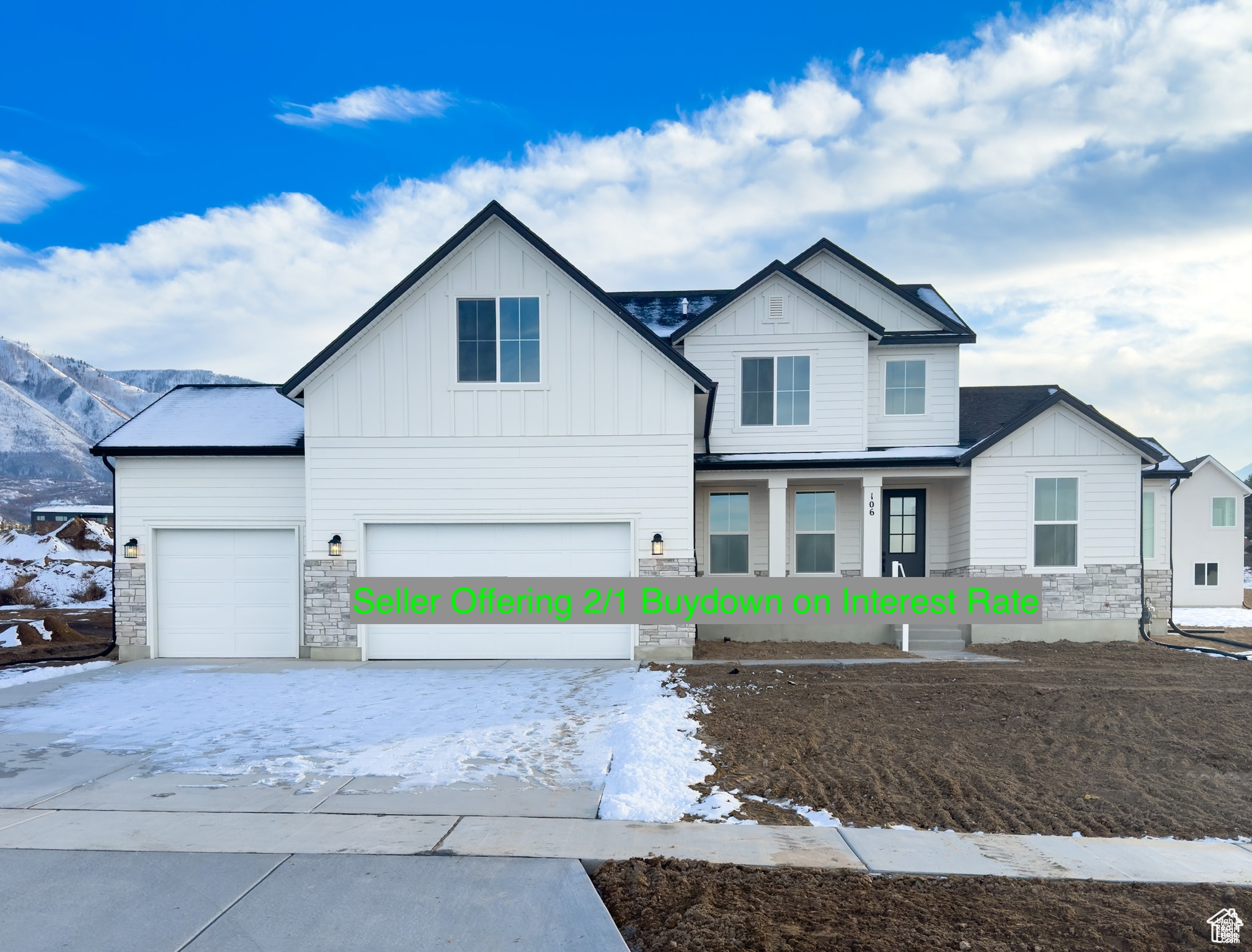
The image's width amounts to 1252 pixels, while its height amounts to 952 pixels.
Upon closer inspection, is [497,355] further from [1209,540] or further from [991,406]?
[1209,540]

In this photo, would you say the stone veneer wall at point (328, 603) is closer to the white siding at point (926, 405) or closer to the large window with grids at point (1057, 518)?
the white siding at point (926, 405)

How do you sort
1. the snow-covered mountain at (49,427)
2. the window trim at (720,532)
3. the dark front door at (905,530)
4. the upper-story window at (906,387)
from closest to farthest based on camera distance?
the upper-story window at (906,387) < the window trim at (720,532) < the dark front door at (905,530) < the snow-covered mountain at (49,427)

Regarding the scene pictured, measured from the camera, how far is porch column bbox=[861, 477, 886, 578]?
14484mm

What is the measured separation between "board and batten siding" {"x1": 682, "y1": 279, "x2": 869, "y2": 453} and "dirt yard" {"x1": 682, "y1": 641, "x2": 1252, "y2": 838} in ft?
16.6

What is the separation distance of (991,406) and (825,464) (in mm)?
5418

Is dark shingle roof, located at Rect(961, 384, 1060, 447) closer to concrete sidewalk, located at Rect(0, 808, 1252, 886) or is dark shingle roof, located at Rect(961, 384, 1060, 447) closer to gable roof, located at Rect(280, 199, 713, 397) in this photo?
gable roof, located at Rect(280, 199, 713, 397)

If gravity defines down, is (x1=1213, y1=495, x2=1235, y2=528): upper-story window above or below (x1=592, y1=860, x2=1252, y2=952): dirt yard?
above

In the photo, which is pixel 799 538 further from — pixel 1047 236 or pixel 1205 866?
pixel 1205 866

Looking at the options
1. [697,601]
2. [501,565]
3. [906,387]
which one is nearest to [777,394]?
[906,387]

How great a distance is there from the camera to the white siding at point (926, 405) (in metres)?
15.4

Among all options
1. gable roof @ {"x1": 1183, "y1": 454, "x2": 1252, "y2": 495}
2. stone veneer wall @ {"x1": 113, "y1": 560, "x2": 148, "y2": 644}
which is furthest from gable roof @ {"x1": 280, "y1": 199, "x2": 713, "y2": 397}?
gable roof @ {"x1": 1183, "y1": 454, "x2": 1252, "y2": 495}

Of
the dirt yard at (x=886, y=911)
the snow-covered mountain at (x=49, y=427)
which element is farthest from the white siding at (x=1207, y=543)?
the snow-covered mountain at (x=49, y=427)

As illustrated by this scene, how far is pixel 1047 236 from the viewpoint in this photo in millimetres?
16031

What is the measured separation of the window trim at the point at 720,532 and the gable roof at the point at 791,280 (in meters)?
3.29
